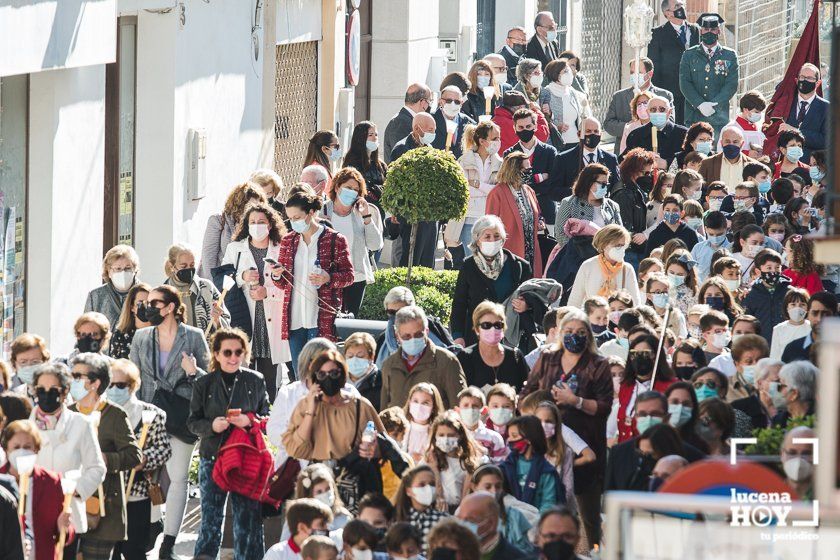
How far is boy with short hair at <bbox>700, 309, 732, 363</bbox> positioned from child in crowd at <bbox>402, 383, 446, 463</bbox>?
234cm

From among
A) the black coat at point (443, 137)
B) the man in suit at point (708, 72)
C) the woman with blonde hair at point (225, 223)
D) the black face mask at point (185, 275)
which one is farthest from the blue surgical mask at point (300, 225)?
the man in suit at point (708, 72)

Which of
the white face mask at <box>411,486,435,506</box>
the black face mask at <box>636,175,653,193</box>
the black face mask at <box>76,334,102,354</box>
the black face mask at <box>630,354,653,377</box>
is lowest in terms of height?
the white face mask at <box>411,486,435,506</box>

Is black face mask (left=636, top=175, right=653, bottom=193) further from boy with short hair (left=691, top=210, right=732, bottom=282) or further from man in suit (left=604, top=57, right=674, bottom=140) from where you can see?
man in suit (left=604, top=57, right=674, bottom=140)

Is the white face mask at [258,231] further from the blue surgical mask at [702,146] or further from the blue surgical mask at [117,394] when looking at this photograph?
the blue surgical mask at [702,146]

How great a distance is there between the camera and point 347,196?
16438mm

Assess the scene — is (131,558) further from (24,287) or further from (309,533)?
(24,287)

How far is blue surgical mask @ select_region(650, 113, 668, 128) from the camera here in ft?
70.2

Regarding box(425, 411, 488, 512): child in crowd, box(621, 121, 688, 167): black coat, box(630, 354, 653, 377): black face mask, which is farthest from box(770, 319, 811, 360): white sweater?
box(621, 121, 688, 167): black coat

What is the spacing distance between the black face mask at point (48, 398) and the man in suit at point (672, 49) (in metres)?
16.7

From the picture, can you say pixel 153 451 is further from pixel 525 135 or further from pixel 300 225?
pixel 525 135

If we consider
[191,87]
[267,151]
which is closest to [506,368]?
[191,87]

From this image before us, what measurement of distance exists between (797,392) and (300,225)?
14.8ft

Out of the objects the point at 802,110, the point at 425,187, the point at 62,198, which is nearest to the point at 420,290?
the point at 425,187

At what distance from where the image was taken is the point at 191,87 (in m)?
18.5
